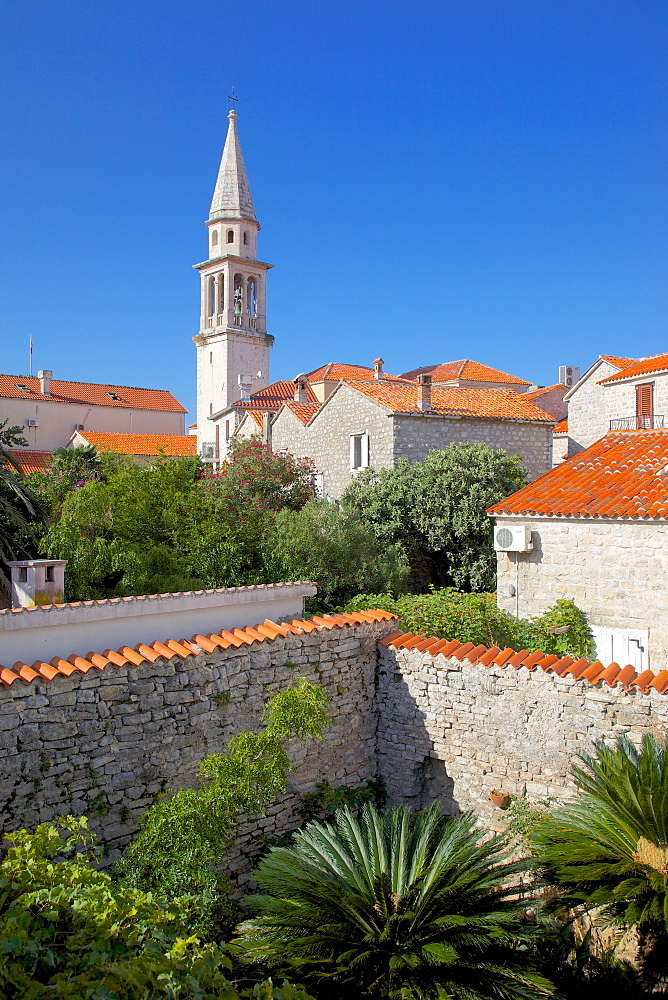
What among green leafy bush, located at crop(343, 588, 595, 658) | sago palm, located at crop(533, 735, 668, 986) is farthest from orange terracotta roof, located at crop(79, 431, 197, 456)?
sago palm, located at crop(533, 735, 668, 986)

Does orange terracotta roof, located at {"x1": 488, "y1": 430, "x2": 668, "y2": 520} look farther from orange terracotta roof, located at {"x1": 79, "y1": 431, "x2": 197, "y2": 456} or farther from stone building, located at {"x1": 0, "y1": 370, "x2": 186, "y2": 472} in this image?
stone building, located at {"x1": 0, "y1": 370, "x2": 186, "y2": 472}

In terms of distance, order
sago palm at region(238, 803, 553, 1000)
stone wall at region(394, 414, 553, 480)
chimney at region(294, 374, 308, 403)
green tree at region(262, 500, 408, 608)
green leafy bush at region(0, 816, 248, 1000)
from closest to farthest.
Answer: green leafy bush at region(0, 816, 248, 1000) < sago palm at region(238, 803, 553, 1000) < green tree at region(262, 500, 408, 608) < stone wall at region(394, 414, 553, 480) < chimney at region(294, 374, 308, 403)

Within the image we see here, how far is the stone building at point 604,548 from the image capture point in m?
11.9

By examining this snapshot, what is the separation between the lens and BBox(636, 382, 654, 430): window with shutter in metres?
28.0

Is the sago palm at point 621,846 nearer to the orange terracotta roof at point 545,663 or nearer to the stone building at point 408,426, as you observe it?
the orange terracotta roof at point 545,663

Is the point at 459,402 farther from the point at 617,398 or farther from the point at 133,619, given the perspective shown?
the point at 133,619

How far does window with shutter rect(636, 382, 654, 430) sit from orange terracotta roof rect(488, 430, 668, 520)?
12795 mm

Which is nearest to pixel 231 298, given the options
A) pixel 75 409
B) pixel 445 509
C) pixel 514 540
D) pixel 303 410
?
pixel 75 409

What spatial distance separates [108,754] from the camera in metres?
6.85

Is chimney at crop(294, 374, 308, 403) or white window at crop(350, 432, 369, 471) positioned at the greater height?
chimney at crop(294, 374, 308, 403)

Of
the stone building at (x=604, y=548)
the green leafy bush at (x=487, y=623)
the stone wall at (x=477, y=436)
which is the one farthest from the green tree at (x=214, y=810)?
the stone wall at (x=477, y=436)

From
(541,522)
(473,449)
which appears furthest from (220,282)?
(541,522)

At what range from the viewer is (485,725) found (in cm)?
858

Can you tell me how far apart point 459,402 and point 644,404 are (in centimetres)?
1031
